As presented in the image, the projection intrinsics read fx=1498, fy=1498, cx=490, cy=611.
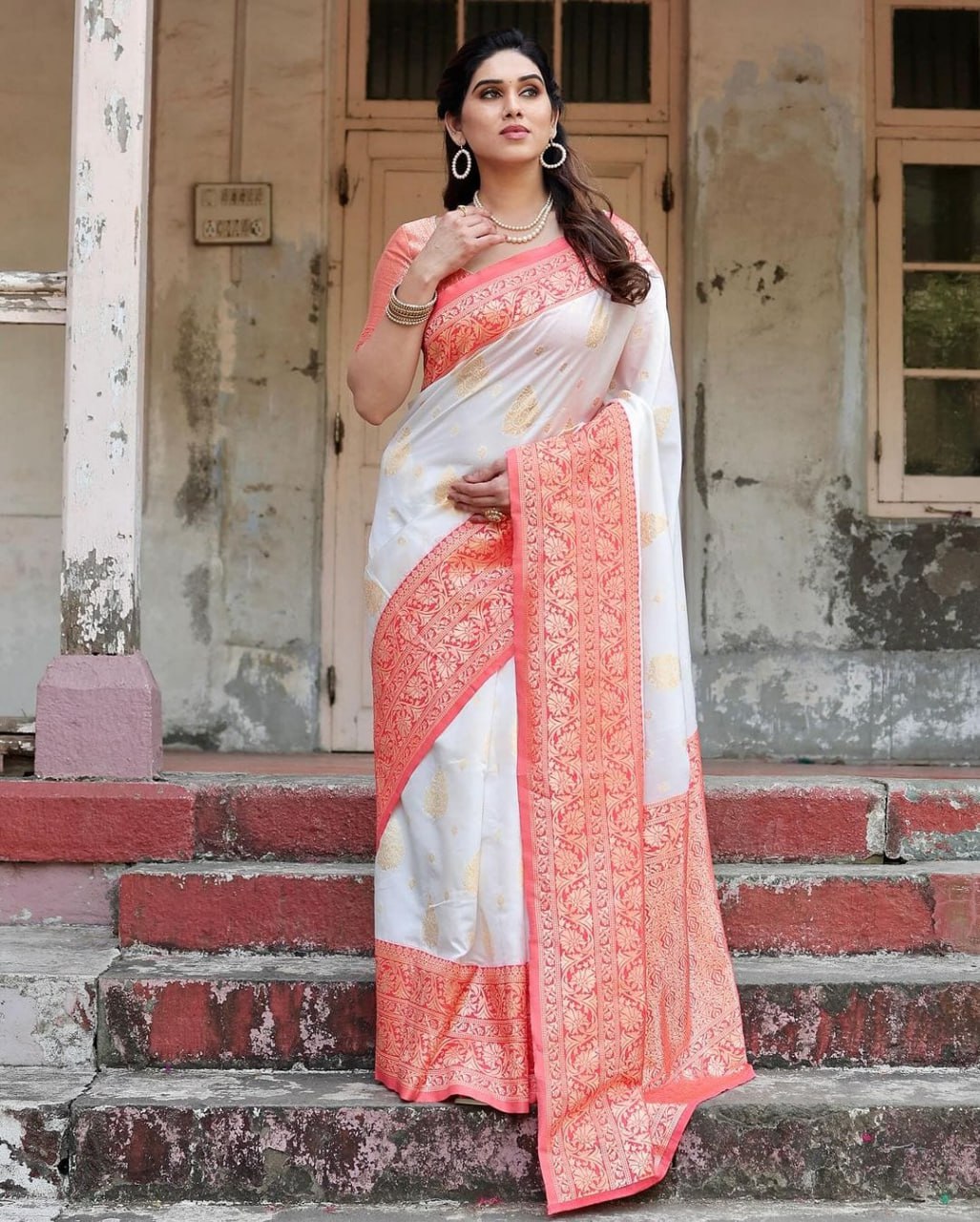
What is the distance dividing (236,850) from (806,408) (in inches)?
118

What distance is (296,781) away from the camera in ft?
11.5

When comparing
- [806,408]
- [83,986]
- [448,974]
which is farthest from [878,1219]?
[806,408]

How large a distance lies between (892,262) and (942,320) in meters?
0.29

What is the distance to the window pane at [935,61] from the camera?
561 cm

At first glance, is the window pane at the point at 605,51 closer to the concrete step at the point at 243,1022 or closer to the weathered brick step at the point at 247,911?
the weathered brick step at the point at 247,911

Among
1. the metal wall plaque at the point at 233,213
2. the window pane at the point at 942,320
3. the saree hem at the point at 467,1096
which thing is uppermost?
the metal wall plaque at the point at 233,213

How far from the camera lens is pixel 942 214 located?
5.60 meters

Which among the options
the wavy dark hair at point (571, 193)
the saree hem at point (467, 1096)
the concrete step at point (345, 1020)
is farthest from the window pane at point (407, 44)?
the saree hem at point (467, 1096)

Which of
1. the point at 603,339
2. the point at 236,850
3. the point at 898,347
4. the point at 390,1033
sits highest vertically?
the point at 898,347

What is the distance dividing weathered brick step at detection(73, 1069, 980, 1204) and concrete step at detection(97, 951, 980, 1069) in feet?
0.75

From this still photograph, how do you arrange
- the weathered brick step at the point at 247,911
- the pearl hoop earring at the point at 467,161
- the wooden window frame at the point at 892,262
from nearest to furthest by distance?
the pearl hoop earring at the point at 467,161, the weathered brick step at the point at 247,911, the wooden window frame at the point at 892,262

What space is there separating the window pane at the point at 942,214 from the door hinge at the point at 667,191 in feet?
2.88

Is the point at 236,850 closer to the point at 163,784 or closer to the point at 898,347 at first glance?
the point at 163,784

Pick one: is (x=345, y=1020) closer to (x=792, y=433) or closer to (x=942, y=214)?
(x=792, y=433)
